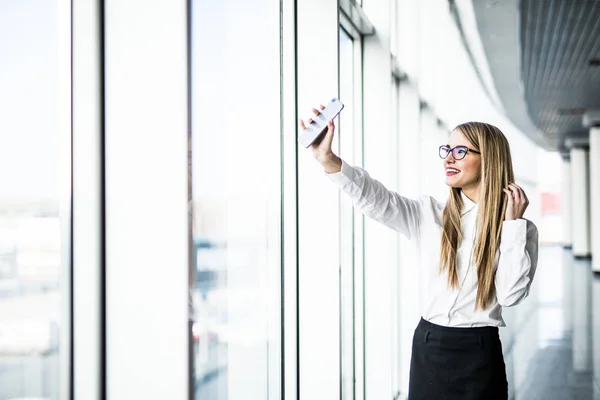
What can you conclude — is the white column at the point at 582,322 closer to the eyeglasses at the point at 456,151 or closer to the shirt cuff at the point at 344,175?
the eyeglasses at the point at 456,151

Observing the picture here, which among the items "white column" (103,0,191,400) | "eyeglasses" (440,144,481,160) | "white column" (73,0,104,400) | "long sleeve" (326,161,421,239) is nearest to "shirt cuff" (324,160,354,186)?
"long sleeve" (326,161,421,239)

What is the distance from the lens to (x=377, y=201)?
78.4 inches

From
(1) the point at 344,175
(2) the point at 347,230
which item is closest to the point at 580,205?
(2) the point at 347,230

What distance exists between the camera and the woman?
6.20 ft

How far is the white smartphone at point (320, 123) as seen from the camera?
184 centimetres

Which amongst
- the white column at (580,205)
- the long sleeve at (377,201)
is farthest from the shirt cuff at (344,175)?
the white column at (580,205)

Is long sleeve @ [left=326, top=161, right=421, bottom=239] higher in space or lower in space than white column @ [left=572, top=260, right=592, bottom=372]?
higher

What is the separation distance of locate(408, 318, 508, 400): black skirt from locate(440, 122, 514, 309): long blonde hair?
0.11m

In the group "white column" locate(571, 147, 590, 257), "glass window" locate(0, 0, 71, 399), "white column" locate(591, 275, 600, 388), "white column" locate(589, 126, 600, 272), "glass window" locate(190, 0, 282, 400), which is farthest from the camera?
"white column" locate(571, 147, 590, 257)

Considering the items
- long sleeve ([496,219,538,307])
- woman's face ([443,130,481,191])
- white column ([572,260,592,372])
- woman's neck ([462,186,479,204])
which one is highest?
woman's face ([443,130,481,191])

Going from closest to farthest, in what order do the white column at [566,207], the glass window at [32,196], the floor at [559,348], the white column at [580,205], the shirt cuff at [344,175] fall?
the glass window at [32,196] < the shirt cuff at [344,175] < the floor at [559,348] < the white column at [580,205] < the white column at [566,207]

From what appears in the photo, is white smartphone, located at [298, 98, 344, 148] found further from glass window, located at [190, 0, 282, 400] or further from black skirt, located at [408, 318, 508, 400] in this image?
black skirt, located at [408, 318, 508, 400]

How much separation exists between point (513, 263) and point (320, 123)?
727mm

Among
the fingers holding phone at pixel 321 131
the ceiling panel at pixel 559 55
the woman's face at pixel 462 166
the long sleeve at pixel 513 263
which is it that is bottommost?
the long sleeve at pixel 513 263
